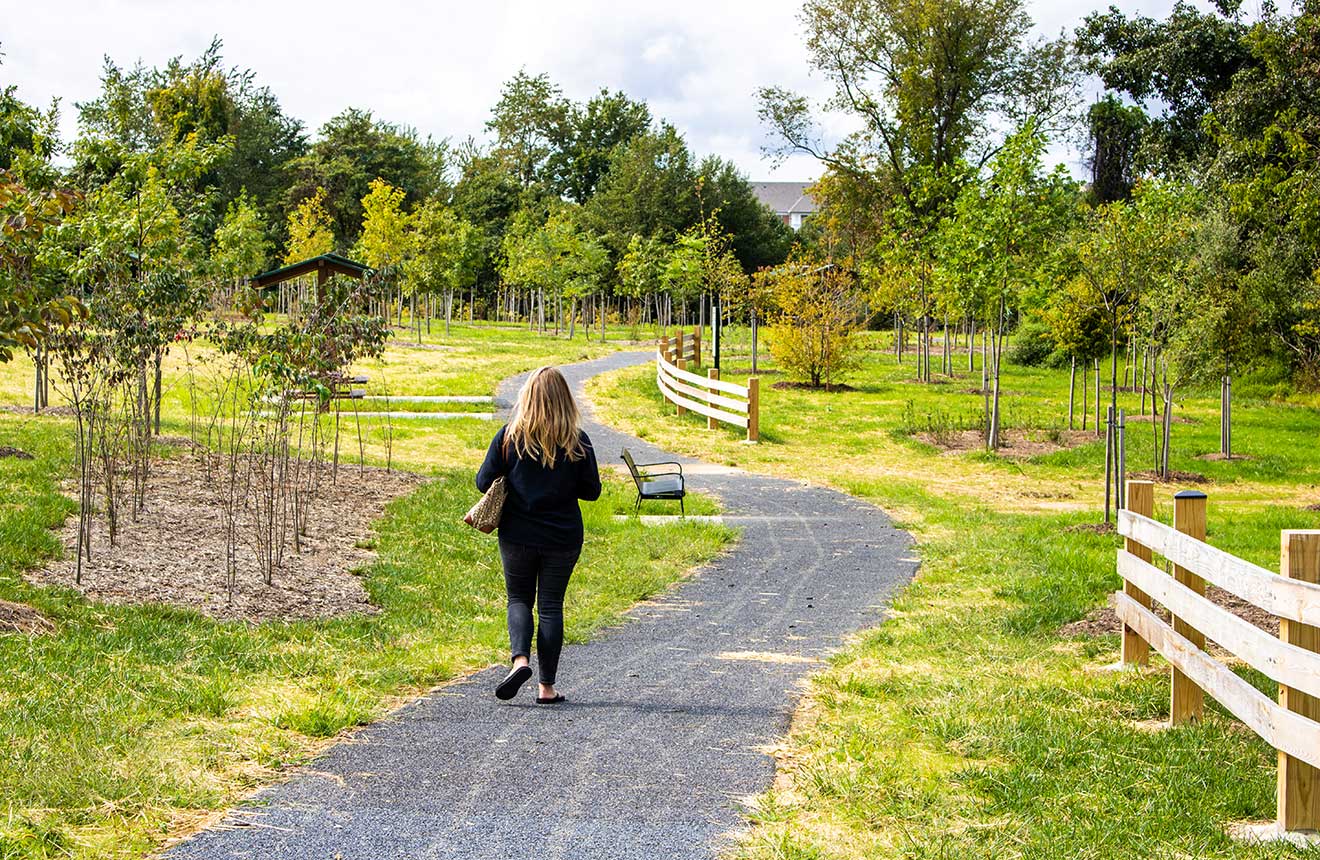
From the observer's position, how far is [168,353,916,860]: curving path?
432 cm

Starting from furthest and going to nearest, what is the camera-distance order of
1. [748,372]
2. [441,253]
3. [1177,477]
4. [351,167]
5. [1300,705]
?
[351,167] < [441,253] < [748,372] < [1177,477] < [1300,705]

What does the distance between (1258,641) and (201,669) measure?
5.30m

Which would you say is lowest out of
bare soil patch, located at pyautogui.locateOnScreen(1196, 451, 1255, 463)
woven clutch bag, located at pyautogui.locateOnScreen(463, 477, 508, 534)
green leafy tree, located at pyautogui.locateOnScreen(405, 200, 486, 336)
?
bare soil patch, located at pyautogui.locateOnScreen(1196, 451, 1255, 463)

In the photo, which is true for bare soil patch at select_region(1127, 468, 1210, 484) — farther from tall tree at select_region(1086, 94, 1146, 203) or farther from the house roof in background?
the house roof in background

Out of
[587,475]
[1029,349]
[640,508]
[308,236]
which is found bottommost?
[640,508]

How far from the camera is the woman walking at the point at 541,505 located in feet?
20.5

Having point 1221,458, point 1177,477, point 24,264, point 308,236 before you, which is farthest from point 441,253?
point 24,264

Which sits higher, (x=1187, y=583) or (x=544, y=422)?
(x=544, y=422)

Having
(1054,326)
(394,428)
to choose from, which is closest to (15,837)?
(394,428)

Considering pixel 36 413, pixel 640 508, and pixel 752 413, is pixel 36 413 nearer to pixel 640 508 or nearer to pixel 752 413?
pixel 640 508

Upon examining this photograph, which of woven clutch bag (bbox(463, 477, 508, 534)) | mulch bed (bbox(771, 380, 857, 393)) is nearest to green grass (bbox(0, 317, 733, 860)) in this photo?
woven clutch bag (bbox(463, 477, 508, 534))

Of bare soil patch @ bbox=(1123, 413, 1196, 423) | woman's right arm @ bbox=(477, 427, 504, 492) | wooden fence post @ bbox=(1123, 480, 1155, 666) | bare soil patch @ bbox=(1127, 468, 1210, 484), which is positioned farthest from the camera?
bare soil patch @ bbox=(1123, 413, 1196, 423)

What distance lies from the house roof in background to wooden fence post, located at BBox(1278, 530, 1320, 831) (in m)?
107

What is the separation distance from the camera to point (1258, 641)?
463 cm
